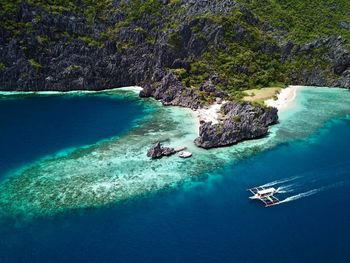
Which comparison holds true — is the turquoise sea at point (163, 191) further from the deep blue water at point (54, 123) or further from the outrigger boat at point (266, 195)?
the outrigger boat at point (266, 195)

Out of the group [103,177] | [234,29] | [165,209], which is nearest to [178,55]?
[234,29]

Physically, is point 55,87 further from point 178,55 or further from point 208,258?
point 208,258

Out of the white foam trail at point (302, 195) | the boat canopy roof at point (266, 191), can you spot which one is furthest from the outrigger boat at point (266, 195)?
the white foam trail at point (302, 195)

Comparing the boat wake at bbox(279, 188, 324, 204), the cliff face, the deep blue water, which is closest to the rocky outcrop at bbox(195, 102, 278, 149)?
the deep blue water

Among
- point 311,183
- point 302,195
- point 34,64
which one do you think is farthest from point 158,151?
point 34,64

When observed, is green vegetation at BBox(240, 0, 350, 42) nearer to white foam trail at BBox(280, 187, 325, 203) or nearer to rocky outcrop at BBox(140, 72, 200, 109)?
rocky outcrop at BBox(140, 72, 200, 109)

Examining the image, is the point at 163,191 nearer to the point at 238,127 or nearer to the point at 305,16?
the point at 238,127
